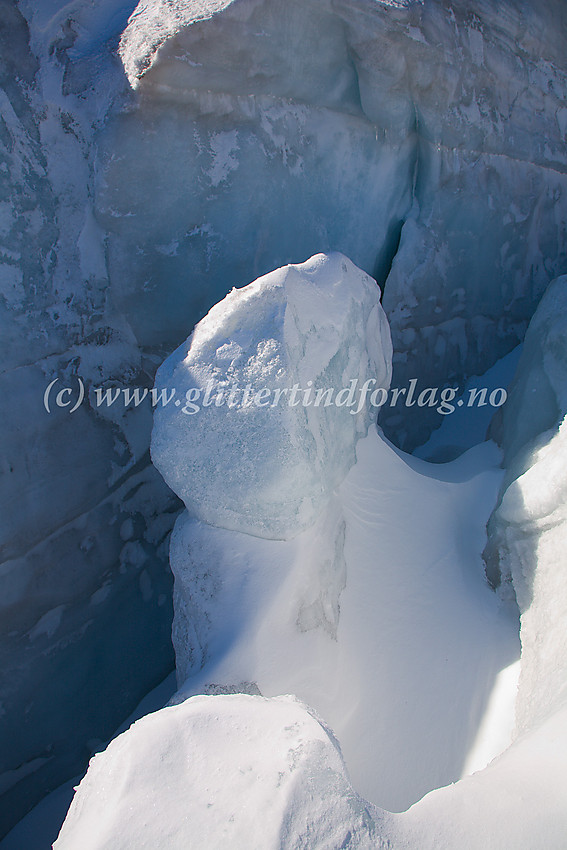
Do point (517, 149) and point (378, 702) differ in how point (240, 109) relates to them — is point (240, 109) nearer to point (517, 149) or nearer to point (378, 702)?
point (517, 149)

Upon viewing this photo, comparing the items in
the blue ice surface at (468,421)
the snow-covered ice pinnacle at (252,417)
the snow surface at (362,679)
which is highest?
the snow-covered ice pinnacle at (252,417)

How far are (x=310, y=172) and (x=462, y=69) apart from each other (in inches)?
36.3

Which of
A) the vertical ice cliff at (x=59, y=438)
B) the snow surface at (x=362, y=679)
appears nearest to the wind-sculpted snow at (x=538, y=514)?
the snow surface at (x=362, y=679)

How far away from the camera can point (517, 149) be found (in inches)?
116

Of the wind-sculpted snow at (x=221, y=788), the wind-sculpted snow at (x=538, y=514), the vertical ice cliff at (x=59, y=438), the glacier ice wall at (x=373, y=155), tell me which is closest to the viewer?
the wind-sculpted snow at (x=221, y=788)

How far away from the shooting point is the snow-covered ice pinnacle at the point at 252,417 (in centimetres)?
Answer: 139

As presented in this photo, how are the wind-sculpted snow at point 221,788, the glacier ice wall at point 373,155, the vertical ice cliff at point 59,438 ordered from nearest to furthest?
the wind-sculpted snow at point 221,788 < the vertical ice cliff at point 59,438 < the glacier ice wall at point 373,155

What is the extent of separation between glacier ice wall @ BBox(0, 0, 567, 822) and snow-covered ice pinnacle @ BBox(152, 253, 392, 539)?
716mm

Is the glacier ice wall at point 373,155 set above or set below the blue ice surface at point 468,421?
above

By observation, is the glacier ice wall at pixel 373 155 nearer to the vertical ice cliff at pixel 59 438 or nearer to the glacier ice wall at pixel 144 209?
the glacier ice wall at pixel 144 209

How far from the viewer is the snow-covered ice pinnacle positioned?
1.39 metres

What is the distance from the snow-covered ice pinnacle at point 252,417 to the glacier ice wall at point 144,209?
716mm

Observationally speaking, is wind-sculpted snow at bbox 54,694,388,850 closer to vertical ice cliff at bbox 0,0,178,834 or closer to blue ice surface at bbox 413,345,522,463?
vertical ice cliff at bbox 0,0,178,834

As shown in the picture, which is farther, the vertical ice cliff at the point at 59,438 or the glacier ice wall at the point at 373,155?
the glacier ice wall at the point at 373,155
